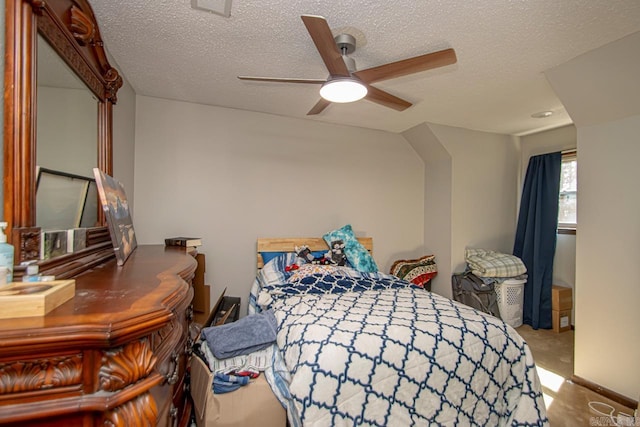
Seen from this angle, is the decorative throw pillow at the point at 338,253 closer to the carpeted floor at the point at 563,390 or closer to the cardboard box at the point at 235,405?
the cardboard box at the point at 235,405

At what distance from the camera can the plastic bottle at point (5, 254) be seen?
2.45 feet

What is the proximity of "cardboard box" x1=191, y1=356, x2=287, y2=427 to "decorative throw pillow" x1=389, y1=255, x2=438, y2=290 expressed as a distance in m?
2.32

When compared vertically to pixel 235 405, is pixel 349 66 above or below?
above

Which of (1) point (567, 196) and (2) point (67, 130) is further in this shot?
(1) point (567, 196)

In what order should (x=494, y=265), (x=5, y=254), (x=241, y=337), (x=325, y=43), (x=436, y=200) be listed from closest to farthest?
(x=5, y=254) < (x=325, y=43) < (x=241, y=337) < (x=494, y=265) < (x=436, y=200)

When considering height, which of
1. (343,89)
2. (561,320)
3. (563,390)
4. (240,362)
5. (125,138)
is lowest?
(563,390)

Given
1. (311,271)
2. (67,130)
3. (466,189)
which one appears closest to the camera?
(67,130)

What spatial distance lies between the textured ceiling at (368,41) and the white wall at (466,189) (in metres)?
0.89

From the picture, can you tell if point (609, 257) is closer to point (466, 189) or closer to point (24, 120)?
point (466, 189)

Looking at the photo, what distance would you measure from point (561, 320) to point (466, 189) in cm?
186

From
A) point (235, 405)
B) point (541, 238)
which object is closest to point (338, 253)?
point (235, 405)

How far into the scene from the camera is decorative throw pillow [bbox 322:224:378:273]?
310 centimetres

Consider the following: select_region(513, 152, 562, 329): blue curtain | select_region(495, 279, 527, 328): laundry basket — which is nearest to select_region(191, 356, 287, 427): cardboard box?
select_region(495, 279, 527, 328): laundry basket

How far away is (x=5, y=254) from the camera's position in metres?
0.76
